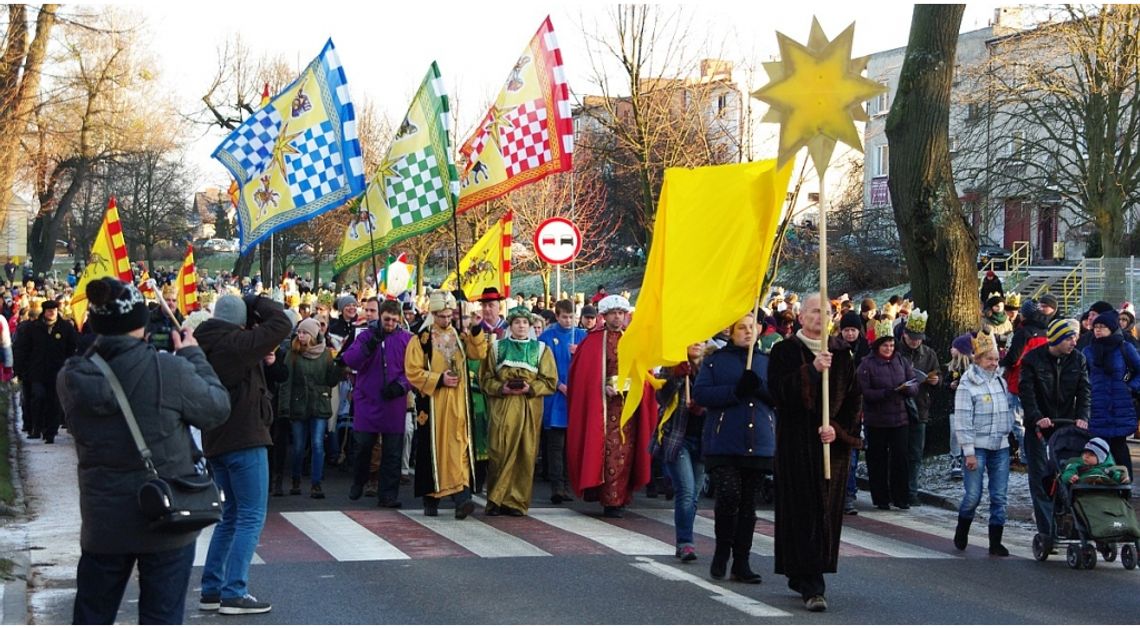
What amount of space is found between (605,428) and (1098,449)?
4323 millimetres

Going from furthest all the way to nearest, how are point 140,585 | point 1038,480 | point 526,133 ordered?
point 526,133 < point 1038,480 < point 140,585

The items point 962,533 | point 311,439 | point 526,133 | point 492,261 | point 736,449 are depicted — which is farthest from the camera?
point 492,261

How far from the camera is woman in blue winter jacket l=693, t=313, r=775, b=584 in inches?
375

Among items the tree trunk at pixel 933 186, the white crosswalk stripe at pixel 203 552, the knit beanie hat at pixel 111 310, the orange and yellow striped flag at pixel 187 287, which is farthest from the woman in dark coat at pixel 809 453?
the orange and yellow striped flag at pixel 187 287

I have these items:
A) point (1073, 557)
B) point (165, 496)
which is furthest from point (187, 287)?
point (165, 496)

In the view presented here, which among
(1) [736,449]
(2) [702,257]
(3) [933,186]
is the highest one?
(3) [933,186]

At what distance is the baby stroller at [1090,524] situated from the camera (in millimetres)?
10547

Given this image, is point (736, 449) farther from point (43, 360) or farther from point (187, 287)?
point (43, 360)

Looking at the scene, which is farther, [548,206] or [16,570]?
[548,206]

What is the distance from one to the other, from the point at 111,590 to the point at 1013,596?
5703 millimetres

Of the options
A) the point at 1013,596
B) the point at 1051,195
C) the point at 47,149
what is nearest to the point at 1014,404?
the point at 1013,596

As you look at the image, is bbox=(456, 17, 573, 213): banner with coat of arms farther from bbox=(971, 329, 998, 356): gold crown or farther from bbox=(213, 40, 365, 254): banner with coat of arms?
bbox=(971, 329, 998, 356): gold crown

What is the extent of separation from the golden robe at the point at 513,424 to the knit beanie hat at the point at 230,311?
5.20 metres

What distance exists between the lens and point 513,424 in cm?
1327
